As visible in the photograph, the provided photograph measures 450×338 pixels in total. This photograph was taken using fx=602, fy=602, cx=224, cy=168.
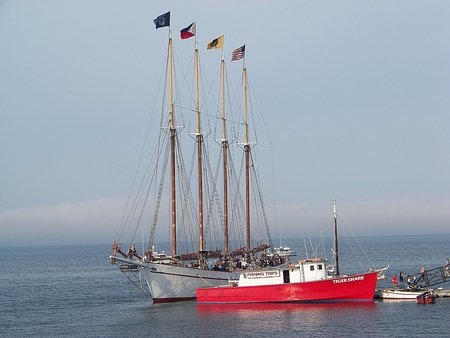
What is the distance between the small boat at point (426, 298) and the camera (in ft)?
182

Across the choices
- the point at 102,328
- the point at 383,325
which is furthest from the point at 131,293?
the point at 383,325

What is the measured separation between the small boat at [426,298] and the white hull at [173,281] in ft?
71.3

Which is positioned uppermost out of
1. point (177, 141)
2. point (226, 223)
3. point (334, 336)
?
point (177, 141)

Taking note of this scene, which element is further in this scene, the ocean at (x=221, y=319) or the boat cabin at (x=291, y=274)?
the boat cabin at (x=291, y=274)

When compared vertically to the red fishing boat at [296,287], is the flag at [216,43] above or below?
above

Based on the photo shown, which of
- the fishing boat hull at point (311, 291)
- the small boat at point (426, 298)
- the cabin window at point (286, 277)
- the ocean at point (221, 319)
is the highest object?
the cabin window at point (286, 277)

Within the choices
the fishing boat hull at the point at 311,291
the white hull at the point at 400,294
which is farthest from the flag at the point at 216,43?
the white hull at the point at 400,294

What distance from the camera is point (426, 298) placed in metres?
55.7

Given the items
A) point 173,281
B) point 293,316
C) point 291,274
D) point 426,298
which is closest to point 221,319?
point 293,316

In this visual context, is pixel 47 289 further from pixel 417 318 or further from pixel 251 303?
pixel 417 318

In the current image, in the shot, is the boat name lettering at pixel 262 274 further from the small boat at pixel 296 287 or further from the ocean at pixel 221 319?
the ocean at pixel 221 319

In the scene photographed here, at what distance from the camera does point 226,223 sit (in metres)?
77.6

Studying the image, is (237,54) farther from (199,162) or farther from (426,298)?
(426,298)

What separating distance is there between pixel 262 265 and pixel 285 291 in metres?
12.7
